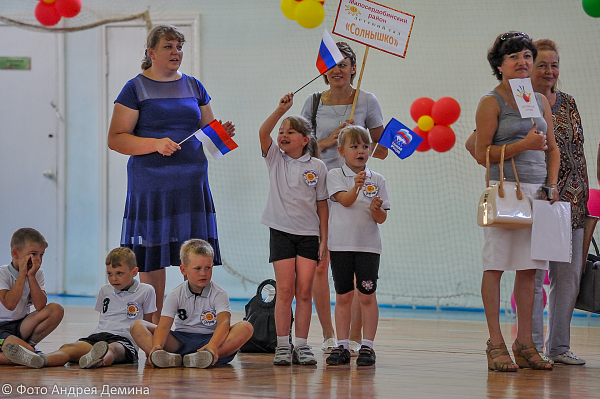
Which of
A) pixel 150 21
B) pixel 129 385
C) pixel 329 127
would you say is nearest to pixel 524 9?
pixel 150 21

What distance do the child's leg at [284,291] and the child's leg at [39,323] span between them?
0.98 m

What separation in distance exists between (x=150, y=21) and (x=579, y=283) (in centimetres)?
563

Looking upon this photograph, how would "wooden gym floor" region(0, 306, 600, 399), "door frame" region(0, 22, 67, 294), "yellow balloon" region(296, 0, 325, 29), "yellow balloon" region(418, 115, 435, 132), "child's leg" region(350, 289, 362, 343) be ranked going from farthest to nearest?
"door frame" region(0, 22, 67, 294) → "yellow balloon" region(418, 115, 435, 132) → "yellow balloon" region(296, 0, 325, 29) → "child's leg" region(350, 289, 362, 343) → "wooden gym floor" region(0, 306, 600, 399)

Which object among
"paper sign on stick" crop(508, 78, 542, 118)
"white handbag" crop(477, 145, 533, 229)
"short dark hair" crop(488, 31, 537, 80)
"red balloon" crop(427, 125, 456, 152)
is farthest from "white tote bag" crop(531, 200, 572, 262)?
"red balloon" crop(427, 125, 456, 152)

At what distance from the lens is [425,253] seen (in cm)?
755

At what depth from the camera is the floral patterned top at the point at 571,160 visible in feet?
11.3

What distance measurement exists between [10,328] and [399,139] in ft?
6.48

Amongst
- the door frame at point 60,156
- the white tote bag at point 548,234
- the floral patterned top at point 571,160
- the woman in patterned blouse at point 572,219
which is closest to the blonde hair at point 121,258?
the white tote bag at point 548,234

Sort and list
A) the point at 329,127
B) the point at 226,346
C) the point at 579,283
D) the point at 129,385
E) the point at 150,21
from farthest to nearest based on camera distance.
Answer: the point at 150,21, the point at 329,127, the point at 579,283, the point at 226,346, the point at 129,385

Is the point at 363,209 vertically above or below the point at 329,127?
below

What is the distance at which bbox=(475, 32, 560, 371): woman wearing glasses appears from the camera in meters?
3.08

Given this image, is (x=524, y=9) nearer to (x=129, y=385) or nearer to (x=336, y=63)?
(x=336, y=63)

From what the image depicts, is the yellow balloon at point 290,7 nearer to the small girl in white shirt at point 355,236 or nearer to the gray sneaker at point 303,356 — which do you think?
the small girl in white shirt at point 355,236

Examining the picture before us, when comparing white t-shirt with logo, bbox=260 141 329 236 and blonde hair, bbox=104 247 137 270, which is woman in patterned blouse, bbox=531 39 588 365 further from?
blonde hair, bbox=104 247 137 270
